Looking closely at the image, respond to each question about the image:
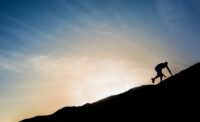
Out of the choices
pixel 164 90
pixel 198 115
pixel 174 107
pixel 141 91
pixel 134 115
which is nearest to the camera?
pixel 198 115

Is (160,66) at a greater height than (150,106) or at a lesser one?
greater

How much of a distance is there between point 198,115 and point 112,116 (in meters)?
7.56

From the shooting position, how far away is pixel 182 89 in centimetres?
1697

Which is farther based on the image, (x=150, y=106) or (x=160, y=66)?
(x=160, y=66)

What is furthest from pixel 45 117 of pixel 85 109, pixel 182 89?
pixel 182 89

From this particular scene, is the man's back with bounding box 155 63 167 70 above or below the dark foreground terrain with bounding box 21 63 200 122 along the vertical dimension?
above

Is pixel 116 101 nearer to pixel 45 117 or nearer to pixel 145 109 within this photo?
pixel 145 109

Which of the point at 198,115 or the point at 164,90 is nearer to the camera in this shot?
the point at 198,115

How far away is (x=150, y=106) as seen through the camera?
55.2 ft

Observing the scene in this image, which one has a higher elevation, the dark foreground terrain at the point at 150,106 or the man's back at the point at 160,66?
the man's back at the point at 160,66

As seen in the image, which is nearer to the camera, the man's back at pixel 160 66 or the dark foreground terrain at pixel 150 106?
the dark foreground terrain at pixel 150 106

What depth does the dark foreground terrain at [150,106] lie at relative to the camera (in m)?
14.5

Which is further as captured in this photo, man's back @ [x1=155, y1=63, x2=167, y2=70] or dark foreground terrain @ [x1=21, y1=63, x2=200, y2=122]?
man's back @ [x1=155, y1=63, x2=167, y2=70]

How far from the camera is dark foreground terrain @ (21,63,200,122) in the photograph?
14523mm
